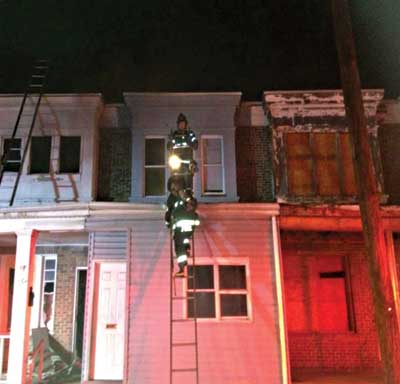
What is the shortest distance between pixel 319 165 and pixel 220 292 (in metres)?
4.25

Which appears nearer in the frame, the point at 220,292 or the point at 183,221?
the point at 183,221

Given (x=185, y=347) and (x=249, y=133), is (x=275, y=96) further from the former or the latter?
(x=185, y=347)

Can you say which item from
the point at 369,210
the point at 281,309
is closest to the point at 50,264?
the point at 281,309

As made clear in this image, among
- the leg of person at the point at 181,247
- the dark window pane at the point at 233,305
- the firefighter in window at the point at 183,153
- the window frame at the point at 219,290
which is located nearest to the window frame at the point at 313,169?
the window frame at the point at 219,290

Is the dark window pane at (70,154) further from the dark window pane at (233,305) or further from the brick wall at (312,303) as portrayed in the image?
the brick wall at (312,303)

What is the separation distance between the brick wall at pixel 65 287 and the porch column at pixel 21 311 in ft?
10.5

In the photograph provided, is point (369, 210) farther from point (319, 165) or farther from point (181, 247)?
point (319, 165)

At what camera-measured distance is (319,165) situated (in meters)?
11.2

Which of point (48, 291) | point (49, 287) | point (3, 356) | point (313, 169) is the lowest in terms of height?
point (3, 356)

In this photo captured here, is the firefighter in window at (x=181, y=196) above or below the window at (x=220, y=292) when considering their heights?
above

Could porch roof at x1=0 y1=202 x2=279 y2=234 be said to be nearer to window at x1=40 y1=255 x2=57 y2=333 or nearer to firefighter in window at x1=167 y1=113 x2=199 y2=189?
firefighter in window at x1=167 y1=113 x2=199 y2=189

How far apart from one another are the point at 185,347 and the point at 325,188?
5.20 m

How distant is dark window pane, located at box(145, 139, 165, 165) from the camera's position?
1136 centimetres

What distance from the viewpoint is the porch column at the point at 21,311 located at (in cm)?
851
